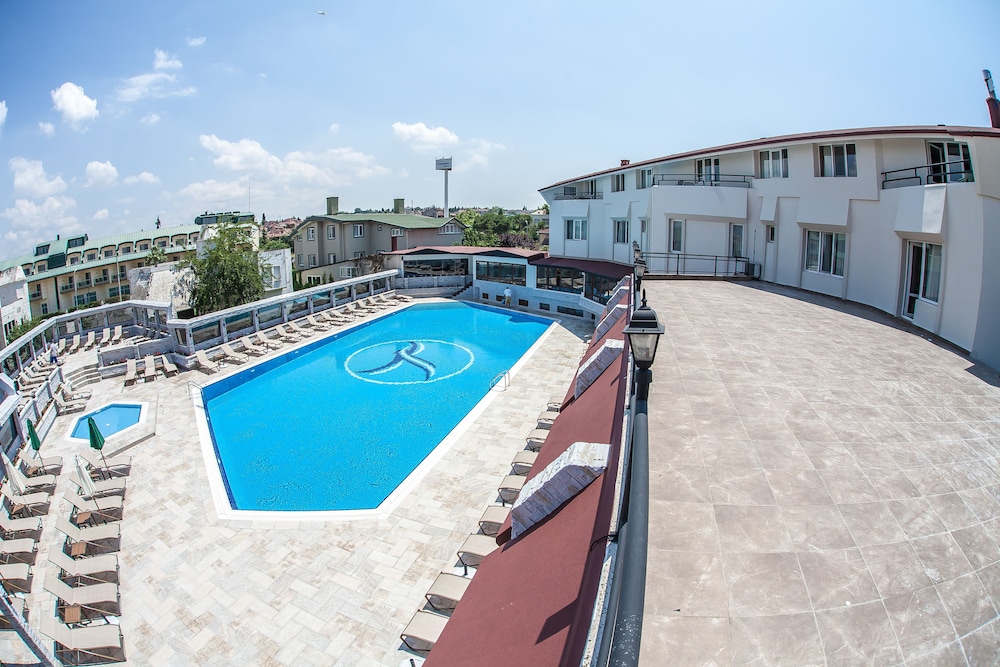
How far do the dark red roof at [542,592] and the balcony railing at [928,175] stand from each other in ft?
41.5

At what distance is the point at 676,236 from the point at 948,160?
11345mm

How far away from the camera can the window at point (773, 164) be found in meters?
20.4

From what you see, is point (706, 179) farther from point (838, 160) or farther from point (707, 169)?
point (838, 160)

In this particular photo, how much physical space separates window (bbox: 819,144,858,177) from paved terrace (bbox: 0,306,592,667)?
581 inches

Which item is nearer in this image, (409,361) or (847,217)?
(847,217)

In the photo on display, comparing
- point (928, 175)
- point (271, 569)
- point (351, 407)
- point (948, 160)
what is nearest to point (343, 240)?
point (351, 407)

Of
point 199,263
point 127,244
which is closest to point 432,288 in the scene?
point 199,263

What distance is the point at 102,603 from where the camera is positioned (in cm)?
991

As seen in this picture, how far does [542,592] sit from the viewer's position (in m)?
5.53

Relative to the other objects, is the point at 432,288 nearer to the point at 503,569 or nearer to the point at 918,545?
the point at 503,569

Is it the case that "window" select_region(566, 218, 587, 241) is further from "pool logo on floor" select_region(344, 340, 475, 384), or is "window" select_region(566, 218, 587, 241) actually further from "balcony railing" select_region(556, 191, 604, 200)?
"pool logo on floor" select_region(344, 340, 475, 384)

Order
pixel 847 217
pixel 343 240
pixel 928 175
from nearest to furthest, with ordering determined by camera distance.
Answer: pixel 928 175, pixel 847 217, pixel 343 240

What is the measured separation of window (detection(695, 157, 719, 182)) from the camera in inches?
936

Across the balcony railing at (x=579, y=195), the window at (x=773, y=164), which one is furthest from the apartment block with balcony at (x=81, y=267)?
the window at (x=773, y=164)
